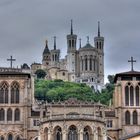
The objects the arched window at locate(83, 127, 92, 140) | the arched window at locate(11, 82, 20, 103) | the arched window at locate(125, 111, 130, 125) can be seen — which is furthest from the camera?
the arched window at locate(11, 82, 20, 103)

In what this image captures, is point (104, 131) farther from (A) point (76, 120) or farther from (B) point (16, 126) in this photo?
(B) point (16, 126)

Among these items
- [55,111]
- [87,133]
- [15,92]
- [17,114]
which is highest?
[15,92]

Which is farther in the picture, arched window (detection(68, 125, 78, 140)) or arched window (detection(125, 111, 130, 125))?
arched window (detection(125, 111, 130, 125))

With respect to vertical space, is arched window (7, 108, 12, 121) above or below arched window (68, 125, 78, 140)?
above

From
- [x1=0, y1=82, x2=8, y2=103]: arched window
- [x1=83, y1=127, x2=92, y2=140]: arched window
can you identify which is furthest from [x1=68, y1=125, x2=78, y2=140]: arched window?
[x1=0, y1=82, x2=8, y2=103]: arched window

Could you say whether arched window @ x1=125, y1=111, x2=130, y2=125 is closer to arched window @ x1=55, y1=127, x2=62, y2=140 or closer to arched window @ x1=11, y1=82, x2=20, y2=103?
arched window @ x1=55, y1=127, x2=62, y2=140

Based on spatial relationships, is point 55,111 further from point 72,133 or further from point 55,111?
point 72,133

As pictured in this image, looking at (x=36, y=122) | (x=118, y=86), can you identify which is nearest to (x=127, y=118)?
(x=118, y=86)

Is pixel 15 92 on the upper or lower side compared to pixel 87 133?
upper

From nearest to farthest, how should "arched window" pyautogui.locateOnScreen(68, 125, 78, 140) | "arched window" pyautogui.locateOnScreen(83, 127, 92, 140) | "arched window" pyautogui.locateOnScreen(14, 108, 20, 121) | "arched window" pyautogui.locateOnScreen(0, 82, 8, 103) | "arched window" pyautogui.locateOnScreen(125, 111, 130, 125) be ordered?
"arched window" pyautogui.locateOnScreen(68, 125, 78, 140), "arched window" pyautogui.locateOnScreen(83, 127, 92, 140), "arched window" pyautogui.locateOnScreen(14, 108, 20, 121), "arched window" pyautogui.locateOnScreen(125, 111, 130, 125), "arched window" pyautogui.locateOnScreen(0, 82, 8, 103)

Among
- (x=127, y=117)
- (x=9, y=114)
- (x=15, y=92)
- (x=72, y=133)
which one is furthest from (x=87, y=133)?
(x=15, y=92)

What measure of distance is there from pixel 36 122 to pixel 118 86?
1637cm

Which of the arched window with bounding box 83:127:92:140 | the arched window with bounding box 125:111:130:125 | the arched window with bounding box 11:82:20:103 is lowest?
the arched window with bounding box 83:127:92:140

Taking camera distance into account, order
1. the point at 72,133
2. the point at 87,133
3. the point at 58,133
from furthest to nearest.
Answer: the point at 87,133 → the point at 58,133 → the point at 72,133
